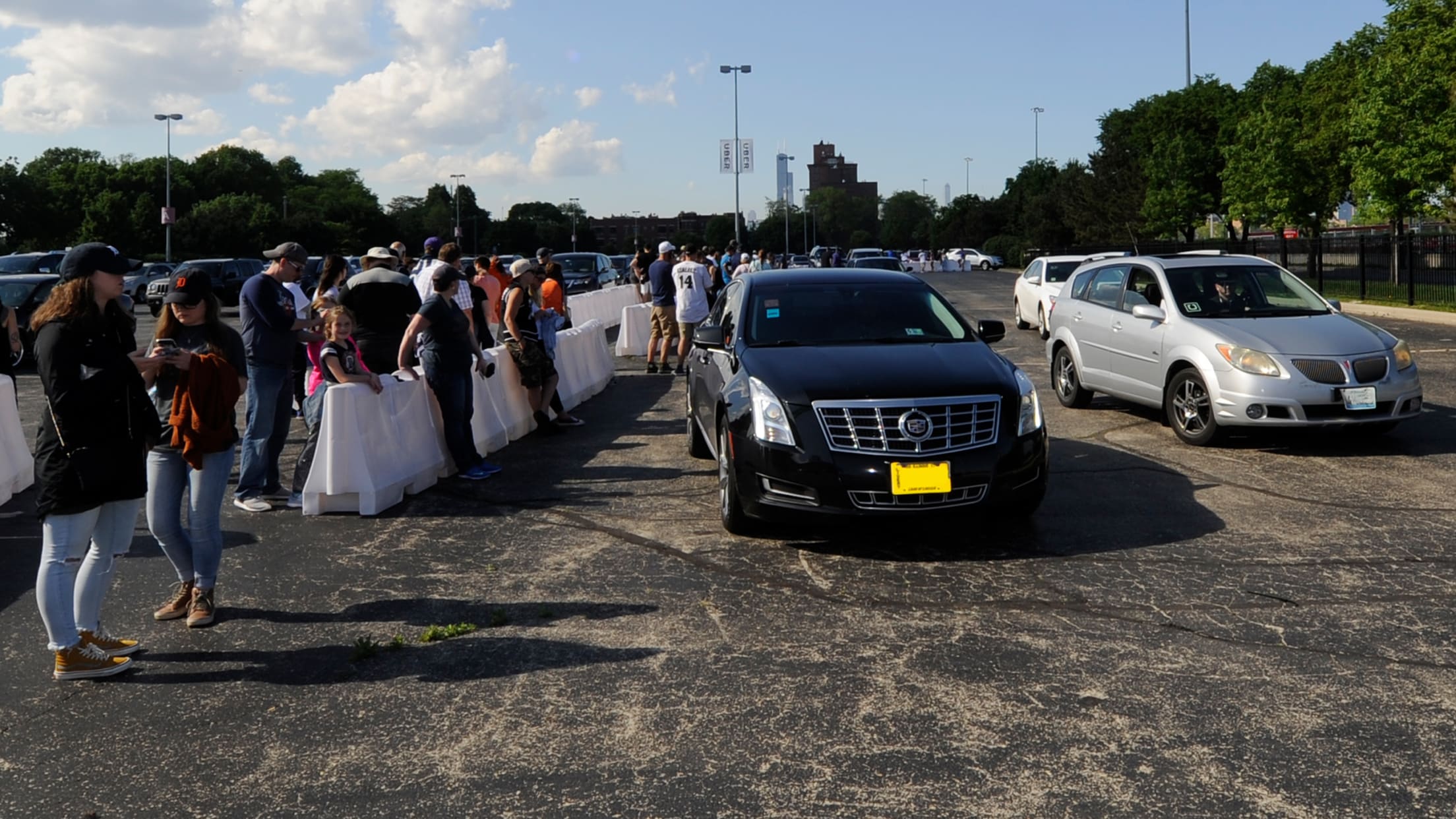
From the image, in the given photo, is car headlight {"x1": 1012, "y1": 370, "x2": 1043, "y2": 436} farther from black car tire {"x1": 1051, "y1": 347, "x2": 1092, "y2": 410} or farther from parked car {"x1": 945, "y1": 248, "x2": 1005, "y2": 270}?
parked car {"x1": 945, "y1": 248, "x2": 1005, "y2": 270}

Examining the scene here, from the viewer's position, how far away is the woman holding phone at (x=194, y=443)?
20.4ft

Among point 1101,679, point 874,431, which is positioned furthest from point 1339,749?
point 874,431

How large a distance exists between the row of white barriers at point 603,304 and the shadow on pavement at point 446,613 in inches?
785

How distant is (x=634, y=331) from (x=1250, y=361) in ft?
46.5

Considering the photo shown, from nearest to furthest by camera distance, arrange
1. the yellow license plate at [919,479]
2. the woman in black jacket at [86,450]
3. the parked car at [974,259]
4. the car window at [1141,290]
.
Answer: the woman in black jacket at [86,450]
the yellow license plate at [919,479]
the car window at [1141,290]
the parked car at [974,259]

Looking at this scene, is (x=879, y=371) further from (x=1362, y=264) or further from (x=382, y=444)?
(x=1362, y=264)

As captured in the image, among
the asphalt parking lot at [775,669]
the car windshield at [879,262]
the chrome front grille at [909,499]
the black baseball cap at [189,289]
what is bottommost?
the asphalt parking lot at [775,669]

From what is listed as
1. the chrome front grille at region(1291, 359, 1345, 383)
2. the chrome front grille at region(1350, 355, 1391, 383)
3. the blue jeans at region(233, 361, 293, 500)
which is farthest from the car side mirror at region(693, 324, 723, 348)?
the chrome front grille at region(1350, 355, 1391, 383)

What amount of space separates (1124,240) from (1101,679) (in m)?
69.2

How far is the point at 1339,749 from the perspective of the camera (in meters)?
4.50

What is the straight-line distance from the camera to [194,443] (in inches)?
245

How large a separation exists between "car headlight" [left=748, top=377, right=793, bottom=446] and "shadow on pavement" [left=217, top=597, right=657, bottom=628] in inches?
58.7

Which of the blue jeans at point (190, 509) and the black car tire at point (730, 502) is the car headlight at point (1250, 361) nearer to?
the black car tire at point (730, 502)

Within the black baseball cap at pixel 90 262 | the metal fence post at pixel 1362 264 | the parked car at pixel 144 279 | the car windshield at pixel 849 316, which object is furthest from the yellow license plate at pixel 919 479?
the parked car at pixel 144 279
